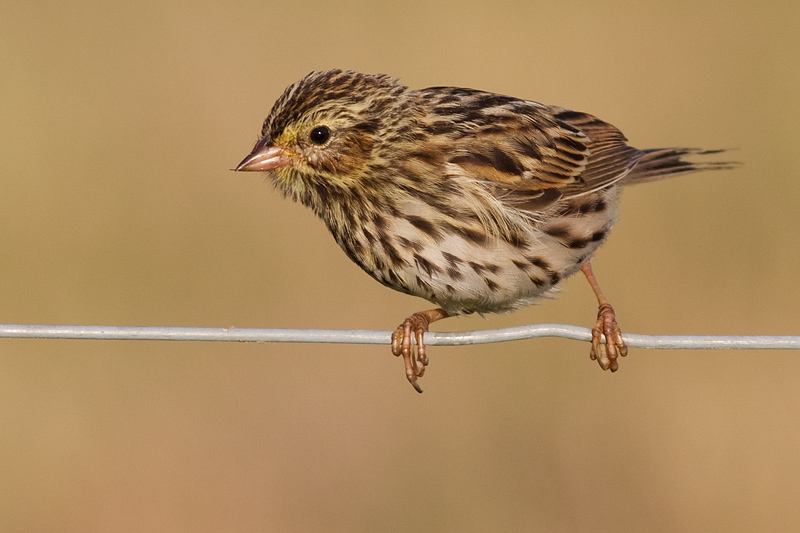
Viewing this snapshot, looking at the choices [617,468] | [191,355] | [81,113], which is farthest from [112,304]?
[617,468]

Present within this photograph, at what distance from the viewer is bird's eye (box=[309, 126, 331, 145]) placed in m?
5.26

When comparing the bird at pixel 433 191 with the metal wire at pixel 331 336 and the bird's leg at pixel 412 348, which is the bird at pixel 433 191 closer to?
the bird's leg at pixel 412 348

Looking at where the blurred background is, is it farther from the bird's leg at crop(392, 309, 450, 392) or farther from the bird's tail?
the bird's leg at crop(392, 309, 450, 392)

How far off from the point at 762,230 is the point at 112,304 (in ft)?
16.3

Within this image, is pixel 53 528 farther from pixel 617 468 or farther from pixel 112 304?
pixel 617 468

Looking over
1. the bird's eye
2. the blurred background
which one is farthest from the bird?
the blurred background

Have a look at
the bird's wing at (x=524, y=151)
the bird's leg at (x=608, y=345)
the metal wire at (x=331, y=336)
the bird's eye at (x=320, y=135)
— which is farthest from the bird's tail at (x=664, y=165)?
the metal wire at (x=331, y=336)

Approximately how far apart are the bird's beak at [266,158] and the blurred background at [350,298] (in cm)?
201

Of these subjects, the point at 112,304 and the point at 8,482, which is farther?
the point at 112,304

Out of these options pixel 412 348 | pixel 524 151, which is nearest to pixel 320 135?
pixel 524 151

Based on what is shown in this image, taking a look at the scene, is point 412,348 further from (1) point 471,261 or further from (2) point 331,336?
(2) point 331,336

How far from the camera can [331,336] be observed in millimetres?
4070

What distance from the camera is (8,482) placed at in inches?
301

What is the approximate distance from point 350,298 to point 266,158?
357 centimetres
